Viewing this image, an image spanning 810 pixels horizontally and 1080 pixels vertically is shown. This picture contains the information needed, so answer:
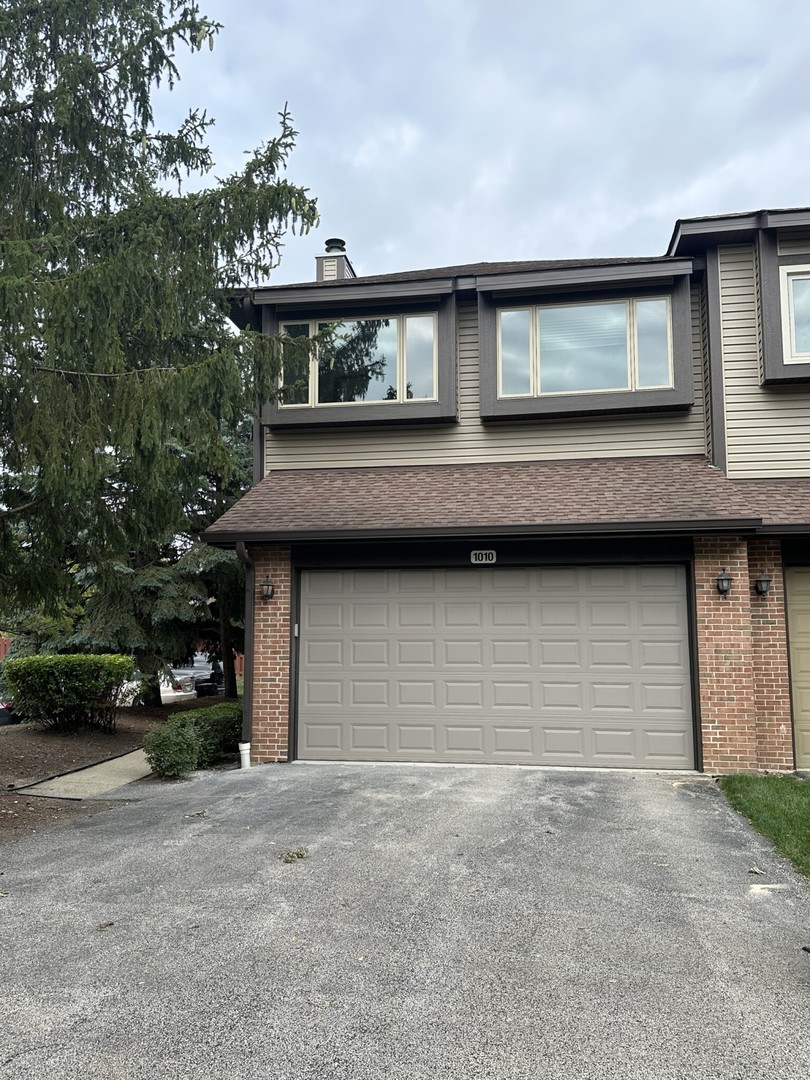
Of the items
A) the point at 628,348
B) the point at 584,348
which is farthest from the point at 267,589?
the point at 628,348

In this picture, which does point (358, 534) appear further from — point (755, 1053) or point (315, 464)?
point (755, 1053)

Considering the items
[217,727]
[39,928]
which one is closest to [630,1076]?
[39,928]

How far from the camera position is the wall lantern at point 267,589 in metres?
9.12

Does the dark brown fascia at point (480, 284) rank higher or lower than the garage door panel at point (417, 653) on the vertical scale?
higher

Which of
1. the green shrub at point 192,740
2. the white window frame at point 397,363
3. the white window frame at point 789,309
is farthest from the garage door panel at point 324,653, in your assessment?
the white window frame at point 789,309

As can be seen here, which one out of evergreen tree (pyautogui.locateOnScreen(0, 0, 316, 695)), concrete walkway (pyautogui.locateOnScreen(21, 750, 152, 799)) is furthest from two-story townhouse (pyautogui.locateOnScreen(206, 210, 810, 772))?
concrete walkway (pyautogui.locateOnScreen(21, 750, 152, 799))

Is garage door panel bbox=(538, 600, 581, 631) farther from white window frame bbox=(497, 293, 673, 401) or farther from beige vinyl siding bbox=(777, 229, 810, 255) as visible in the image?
beige vinyl siding bbox=(777, 229, 810, 255)

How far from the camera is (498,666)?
28.8 ft

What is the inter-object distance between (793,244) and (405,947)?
892 cm

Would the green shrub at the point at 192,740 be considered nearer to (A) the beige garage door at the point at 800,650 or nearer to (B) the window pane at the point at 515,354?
(B) the window pane at the point at 515,354

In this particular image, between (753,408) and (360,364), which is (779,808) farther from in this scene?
(360,364)

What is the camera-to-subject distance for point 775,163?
60219mm

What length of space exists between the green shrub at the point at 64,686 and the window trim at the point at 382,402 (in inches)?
185

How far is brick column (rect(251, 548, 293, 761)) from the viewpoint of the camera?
8.98 meters
